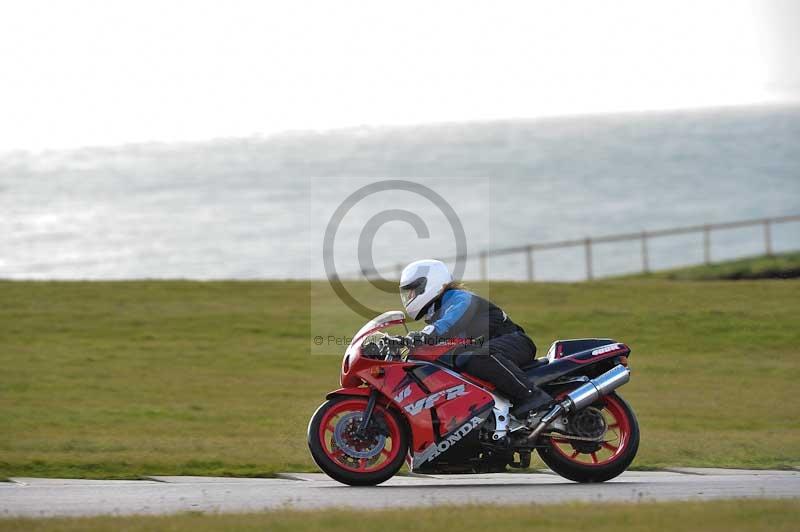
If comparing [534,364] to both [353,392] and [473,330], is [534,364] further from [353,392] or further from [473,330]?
[353,392]

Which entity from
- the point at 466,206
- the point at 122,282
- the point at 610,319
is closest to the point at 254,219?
the point at 466,206

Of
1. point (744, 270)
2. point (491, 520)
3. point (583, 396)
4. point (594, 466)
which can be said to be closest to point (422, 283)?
point (583, 396)

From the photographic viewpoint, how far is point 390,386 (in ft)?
32.0

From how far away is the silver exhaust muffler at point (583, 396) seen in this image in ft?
32.5

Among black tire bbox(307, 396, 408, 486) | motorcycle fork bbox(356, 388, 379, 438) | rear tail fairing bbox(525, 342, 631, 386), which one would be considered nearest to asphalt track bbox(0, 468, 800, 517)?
black tire bbox(307, 396, 408, 486)

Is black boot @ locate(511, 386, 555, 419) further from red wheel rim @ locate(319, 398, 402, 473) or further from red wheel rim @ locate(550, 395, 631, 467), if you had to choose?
red wheel rim @ locate(319, 398, 402, 473)

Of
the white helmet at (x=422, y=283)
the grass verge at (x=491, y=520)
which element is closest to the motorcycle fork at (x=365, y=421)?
the white helmet at (x=422, y=283)

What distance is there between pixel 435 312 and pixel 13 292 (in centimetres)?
1879

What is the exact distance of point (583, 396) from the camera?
9953mm

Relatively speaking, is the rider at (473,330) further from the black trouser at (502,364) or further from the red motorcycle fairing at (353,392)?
the red motorcycle fairing at (353,392)

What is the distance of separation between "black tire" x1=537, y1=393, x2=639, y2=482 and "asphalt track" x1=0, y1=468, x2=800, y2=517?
12 cm

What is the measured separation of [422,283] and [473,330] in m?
0.58

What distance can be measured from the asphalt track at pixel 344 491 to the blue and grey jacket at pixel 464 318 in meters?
1.29

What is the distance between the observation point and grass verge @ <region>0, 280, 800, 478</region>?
1272 cm
